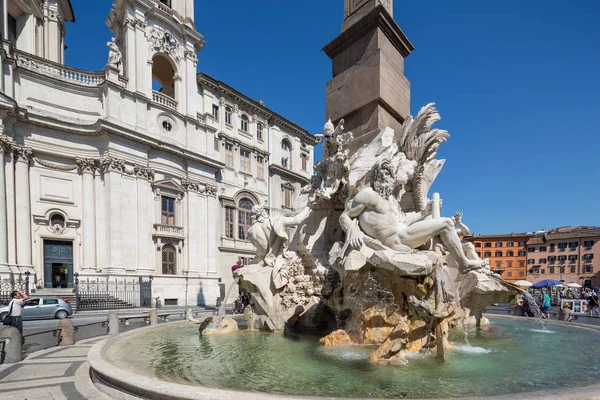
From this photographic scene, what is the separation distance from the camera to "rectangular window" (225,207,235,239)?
3170cm

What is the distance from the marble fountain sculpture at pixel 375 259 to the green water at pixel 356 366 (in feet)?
1.45

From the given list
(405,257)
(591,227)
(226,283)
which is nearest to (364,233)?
(405,257)

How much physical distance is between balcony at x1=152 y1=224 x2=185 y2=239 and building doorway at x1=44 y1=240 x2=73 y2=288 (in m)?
5.37

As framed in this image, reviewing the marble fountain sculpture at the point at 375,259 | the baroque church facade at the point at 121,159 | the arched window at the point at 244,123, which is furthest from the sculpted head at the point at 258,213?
the arched window at the point at 244,123

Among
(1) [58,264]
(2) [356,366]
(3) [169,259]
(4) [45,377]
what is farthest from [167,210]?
(2) [356,366]

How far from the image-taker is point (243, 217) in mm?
33500

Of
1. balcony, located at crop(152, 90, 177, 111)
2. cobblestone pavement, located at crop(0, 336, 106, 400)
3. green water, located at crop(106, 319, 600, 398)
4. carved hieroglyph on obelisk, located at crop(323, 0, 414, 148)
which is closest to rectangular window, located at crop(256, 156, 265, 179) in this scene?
balcony, located at crop(152, 90, 177, 111)

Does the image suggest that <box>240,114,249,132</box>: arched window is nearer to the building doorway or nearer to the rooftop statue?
the rooftop statue

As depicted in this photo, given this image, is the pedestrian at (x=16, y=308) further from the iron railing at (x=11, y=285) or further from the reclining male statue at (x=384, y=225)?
the iron railing at (x=11, y=285)

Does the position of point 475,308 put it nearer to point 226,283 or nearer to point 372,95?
point 372,95

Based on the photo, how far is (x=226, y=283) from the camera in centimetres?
3067

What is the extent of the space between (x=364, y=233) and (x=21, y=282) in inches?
832

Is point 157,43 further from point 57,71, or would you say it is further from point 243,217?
point 243,217

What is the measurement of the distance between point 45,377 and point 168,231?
21.5 m
